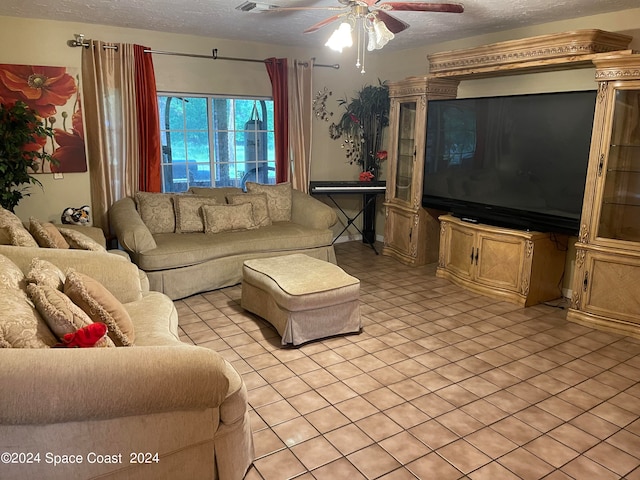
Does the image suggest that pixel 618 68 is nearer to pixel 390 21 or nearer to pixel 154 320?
pixel 390 21

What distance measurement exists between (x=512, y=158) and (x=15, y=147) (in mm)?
4161

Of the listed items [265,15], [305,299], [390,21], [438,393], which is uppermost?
[265,15]

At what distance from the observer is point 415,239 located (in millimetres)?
5293

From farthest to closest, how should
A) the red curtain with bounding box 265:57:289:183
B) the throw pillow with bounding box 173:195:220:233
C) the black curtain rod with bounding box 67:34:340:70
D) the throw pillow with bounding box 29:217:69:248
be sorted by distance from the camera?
the red curtain with bounding box 265:57:289:183
the throw pillow with bounding box 173:195:220:233
the black curtain rod with bounding box 67:34:340:70
the throw pillow with bounding box 29:217:69:248

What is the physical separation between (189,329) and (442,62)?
11.0 feet

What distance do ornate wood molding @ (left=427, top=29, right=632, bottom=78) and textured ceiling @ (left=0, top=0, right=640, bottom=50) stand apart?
0.24m

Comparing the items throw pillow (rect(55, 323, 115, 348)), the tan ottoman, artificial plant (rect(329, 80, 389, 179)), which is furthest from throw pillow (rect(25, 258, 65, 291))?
artificial plant (rect(329, 80, 389, 179))

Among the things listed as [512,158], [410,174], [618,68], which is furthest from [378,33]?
[410,174]

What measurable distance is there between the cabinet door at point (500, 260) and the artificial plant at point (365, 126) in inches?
75.2

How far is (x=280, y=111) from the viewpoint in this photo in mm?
5594

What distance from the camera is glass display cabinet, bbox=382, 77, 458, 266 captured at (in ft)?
16.6

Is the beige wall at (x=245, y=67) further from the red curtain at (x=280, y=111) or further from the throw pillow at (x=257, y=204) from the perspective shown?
the throw pillow at (x=257, y=204)

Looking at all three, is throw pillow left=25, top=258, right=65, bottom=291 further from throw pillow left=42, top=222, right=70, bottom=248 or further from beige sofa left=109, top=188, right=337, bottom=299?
beige sofa left=109, top=188, right=337, bottom=299

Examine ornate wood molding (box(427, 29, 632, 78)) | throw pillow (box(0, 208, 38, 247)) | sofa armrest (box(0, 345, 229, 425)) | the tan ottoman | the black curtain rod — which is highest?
the black curtain rod
